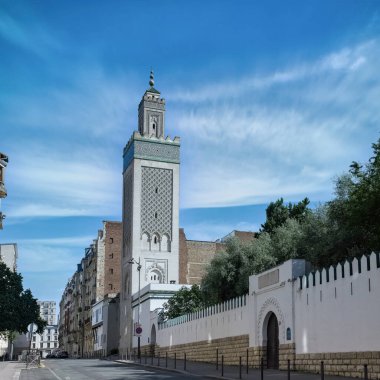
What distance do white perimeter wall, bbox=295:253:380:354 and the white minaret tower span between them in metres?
41.2

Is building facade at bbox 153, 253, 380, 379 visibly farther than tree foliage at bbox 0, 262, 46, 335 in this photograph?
No

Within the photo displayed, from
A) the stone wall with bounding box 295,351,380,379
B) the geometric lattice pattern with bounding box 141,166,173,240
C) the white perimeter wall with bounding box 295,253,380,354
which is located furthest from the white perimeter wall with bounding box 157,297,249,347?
the geometric lattice pattern with bounding box 141,166,173,240

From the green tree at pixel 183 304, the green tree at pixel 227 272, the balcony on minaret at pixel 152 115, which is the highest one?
the balcony on minaret at pixel 152 115

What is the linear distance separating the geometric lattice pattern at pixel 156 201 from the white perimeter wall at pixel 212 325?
854 inches

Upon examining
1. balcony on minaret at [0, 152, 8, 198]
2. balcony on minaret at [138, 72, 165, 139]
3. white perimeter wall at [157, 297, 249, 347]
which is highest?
balcony on minaret at [138, 72, 165, 139]

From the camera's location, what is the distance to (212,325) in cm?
3331

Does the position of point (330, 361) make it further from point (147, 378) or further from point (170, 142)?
point (170, 142)

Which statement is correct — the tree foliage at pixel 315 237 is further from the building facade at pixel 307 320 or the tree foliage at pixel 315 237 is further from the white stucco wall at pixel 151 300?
the white stucco wall at pixel 151 300

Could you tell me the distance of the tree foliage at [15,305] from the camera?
50.3 meters

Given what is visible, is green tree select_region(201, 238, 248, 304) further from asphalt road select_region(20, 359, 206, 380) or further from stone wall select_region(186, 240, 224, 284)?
stone wall select_region(186, 240, 224, 284)

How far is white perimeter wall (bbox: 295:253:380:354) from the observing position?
1814cm

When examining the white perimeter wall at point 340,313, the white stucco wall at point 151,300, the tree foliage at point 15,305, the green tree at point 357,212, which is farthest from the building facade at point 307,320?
the tree foliage at point 15,305

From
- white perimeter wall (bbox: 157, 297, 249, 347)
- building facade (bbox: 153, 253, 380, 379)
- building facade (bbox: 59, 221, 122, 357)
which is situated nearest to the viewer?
building facade (bbox: 153, 253, 380, 379)

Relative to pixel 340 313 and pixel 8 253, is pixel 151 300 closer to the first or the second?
pixel 340 313
